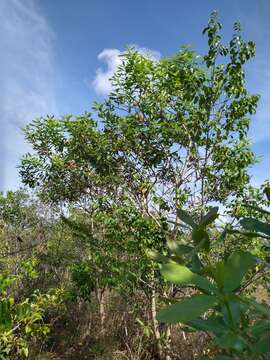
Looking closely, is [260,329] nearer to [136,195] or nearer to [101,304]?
[136,195]

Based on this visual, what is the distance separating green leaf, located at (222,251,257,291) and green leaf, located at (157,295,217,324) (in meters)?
0.03

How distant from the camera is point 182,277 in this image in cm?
43

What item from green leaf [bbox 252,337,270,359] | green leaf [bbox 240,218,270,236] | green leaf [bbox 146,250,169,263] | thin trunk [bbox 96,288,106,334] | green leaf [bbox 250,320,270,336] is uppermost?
thin trunk [bbox 96,288,106,334]

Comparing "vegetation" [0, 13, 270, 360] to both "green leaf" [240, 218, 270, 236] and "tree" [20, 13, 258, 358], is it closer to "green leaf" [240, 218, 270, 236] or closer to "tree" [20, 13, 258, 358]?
"tree" [20, 13, 258, 358]

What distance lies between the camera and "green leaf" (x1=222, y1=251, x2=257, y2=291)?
1.35 feet

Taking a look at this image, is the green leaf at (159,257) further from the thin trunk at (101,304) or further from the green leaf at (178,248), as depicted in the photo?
the thin trunk at (101,304)

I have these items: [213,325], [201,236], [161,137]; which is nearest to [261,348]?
[213,325]

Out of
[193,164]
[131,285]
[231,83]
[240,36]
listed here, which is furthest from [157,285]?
[240,36]

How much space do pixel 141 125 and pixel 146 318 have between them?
280 cm

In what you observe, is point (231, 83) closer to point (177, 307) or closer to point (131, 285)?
point (131, 285)

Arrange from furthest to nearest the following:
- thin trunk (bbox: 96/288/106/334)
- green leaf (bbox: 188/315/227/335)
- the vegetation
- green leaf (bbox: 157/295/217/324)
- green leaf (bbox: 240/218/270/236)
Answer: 1. thin trunk (bbox: 96/288/106/334)
2. the vegetation
3. green leaf (bbox: 240/218/270/236)
4. green leaf (bbox: 188/315/227/335)
5. green leaf (bbox: 157/295/217/324)

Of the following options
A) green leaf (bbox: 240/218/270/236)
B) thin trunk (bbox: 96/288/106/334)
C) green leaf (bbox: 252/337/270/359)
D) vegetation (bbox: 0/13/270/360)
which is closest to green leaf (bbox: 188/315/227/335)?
green leaf (bbox: 252/337/270/359)

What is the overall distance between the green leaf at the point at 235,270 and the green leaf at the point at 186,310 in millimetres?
25

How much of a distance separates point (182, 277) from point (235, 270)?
6cm
